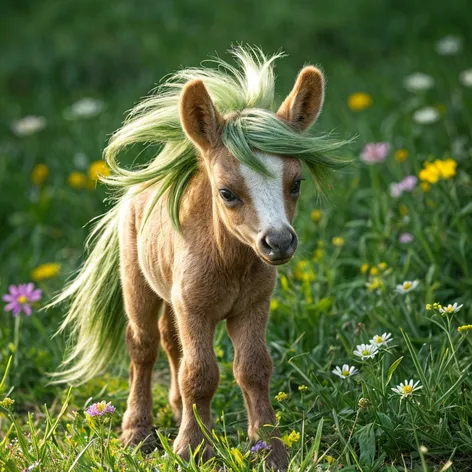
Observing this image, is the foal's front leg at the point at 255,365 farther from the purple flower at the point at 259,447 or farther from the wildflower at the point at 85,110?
the wildflower at the point at 85,110

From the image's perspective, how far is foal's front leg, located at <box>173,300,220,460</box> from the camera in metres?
3.51

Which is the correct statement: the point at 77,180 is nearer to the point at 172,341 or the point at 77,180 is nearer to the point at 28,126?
the point at 28,126

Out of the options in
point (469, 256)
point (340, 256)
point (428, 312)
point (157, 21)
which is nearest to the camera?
point (428, 312)

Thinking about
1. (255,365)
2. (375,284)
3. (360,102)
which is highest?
(255,365)

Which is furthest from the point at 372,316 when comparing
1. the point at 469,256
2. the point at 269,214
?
the point at 269,214

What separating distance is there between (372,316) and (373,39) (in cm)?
495

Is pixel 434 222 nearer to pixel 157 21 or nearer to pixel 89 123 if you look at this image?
pixel 89 123

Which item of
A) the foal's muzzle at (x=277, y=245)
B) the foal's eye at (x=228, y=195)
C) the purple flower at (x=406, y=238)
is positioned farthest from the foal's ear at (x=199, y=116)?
the purple flower at (x=406, y=238)

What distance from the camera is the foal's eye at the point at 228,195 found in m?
3.30

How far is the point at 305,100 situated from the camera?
141 inches

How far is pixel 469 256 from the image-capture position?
16.0 ft

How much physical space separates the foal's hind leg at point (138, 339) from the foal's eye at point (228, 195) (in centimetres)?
71

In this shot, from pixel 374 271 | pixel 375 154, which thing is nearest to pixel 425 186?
pixel 375 154

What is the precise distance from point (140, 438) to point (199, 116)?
142cm
